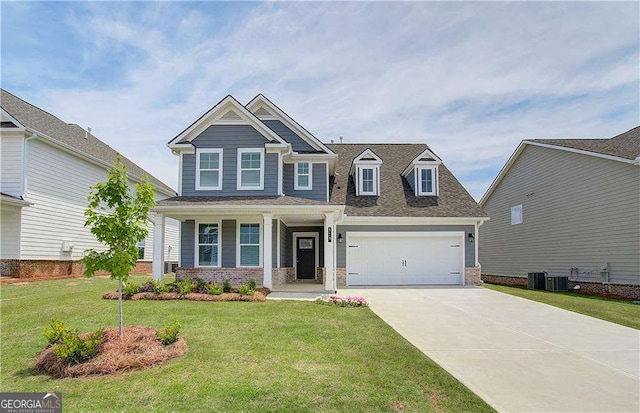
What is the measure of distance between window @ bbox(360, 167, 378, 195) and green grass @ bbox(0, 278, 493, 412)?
429 inches

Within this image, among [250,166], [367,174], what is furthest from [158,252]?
[367,174]

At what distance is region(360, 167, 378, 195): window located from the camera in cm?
2018

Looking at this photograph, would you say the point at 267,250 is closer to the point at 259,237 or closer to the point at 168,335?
the point at 259,237

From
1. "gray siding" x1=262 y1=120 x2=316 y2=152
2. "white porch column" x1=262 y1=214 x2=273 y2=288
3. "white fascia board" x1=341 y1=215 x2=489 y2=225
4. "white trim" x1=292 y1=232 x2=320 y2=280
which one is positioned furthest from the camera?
"white trim" x1=292 y1=232 x2=320 y2=280

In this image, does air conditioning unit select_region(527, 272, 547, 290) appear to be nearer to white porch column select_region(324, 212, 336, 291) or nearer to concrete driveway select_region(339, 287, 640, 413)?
concrete driveway select_region(339, 287, 640, 413)

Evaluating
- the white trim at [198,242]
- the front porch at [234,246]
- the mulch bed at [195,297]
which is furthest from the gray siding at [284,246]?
the mulch bed at [195,297]

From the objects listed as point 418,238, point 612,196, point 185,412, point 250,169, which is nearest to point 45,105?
point 250,169

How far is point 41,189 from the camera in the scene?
1809 centimetres

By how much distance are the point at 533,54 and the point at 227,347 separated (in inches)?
482

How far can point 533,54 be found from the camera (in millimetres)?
12758

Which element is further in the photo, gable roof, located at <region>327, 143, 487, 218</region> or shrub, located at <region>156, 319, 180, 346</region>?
gable roof, located at <region>327, 143, 487, 218</region>

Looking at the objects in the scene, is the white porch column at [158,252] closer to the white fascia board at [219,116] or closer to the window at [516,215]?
the white fascia board at [219,116]

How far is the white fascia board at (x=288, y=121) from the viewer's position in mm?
18181

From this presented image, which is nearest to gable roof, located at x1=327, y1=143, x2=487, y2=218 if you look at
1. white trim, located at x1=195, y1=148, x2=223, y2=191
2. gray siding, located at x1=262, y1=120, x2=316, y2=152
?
gray siding, located at x1=262, y1=120, x2=316, y2=152
